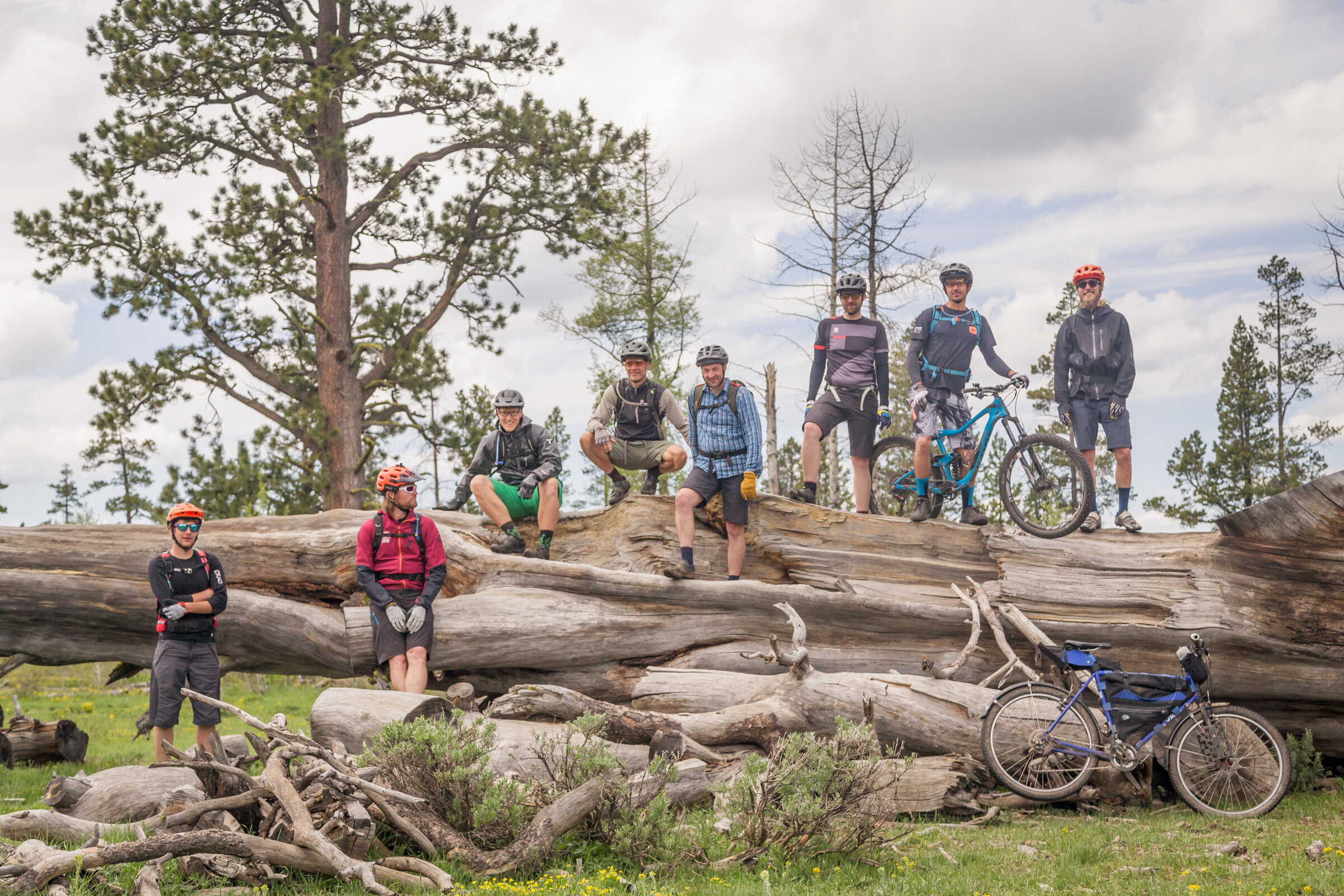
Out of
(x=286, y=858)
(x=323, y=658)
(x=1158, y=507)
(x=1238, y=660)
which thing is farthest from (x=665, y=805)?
(x=1158, y=507)

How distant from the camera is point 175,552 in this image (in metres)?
8.96

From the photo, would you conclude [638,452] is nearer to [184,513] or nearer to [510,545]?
[510,545]

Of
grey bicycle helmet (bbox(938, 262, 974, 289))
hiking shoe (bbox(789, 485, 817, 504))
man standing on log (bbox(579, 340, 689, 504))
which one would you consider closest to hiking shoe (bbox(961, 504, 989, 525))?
hiking shoe (bbox(789, 485, 817, 504))

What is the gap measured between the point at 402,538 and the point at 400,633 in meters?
0.95

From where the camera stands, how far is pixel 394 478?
9.32 meters

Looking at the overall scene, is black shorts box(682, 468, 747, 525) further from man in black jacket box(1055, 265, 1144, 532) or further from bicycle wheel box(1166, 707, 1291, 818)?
bicycle wheel box(1166, 707, 1291, 818)

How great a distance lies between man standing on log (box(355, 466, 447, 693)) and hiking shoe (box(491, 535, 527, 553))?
5.34 ft

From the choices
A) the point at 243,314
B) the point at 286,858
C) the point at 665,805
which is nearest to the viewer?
the point at 286,858

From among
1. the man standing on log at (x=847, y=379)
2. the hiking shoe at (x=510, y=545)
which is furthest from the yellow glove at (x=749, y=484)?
the hiking shoe at (x=510, y=545)

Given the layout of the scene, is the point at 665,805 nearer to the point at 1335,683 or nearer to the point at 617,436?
the point at 617,436

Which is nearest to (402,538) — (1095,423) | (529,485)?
(529,485)

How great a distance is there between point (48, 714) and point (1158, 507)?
110 ft

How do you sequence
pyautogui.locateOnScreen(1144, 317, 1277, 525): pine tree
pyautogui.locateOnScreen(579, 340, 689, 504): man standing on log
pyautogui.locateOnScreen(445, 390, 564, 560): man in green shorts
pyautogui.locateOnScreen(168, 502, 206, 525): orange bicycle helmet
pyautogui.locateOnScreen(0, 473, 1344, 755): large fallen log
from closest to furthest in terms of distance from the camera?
1. pyautogui.locateOnScreen(168, 502, 206, 525): orange bicycle helmet
2. pyautogui.locateOnScreen(0, 473, 1344, 755): large fallen log
3. pyautogui.locateOnScreen(445, 390, 564, 560): man in green shorts
4. pyautogui.locateOnScreen(579, 340, 689, 504): man standing on log
5. pyautogui.locateOnScreen(1144, 317, 1277, 525): pine tree

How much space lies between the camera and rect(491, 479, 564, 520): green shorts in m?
11.0
